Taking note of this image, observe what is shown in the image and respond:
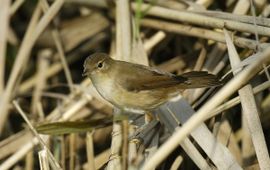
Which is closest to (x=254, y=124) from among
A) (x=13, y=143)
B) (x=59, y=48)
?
(x=13, y=143)

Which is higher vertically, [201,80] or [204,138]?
[201,80]

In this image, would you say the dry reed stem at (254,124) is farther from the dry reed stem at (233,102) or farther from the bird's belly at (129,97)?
the bird's belly at (129,97)

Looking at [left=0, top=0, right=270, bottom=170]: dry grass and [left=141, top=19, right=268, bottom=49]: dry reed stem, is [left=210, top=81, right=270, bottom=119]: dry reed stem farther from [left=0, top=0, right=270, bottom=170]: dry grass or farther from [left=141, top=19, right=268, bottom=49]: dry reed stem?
[left=141, top=19, right=268, bottom=49]: dry reed stem

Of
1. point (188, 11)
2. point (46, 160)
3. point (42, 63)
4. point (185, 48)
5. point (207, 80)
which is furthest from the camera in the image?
point (42, 63)

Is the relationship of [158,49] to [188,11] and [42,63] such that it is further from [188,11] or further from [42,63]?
[42,63]

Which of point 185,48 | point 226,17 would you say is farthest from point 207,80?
point 185,48

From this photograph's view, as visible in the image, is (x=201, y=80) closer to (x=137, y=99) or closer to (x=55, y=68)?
(x=137, y=99)
